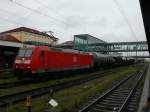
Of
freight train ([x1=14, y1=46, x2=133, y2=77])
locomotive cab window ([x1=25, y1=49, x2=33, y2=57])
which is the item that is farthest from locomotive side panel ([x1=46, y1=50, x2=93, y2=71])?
locomotive cab window ([x1=25, y1=49, x2=33, y2=57])

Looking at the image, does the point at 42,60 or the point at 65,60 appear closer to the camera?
the point at 42,60

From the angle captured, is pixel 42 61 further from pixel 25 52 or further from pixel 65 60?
pixel 65 60

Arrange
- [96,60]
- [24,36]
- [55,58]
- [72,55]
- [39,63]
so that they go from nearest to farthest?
[39,63]
[55,58]
[72,55]
[96,60]
[24,36]

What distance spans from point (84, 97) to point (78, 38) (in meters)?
81.6

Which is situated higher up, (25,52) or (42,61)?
(25,52)

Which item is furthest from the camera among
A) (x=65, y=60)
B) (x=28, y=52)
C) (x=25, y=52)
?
(x=65, y=60)

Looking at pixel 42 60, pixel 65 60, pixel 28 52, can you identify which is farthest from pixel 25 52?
pixel 65 60

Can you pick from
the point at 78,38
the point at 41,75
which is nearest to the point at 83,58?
the point at 41,75

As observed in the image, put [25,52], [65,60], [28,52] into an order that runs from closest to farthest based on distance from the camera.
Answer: [28,52], [25,52], [65,60]

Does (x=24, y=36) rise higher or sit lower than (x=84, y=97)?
higher

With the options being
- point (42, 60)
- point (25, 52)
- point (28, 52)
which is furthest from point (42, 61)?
point (25, 52)

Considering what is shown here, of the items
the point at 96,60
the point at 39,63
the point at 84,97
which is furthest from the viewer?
the point at 96,60

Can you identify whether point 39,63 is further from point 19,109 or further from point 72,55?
point 19,109

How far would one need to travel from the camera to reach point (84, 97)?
1391 cm
